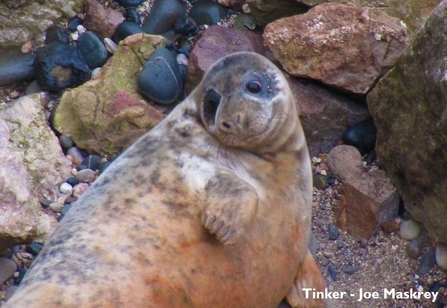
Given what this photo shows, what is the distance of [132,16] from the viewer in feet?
17.5

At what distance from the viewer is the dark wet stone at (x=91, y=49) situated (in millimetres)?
5164

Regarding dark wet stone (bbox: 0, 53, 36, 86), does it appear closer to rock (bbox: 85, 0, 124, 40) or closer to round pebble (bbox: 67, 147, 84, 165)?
rock (bbox: 85, 0, 124, 40)

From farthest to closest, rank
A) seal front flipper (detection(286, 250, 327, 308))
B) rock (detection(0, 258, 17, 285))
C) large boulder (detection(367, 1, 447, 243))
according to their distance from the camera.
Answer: rock (detection(0, 258, 17, 285)) → large boulder (detection(367, 1, 447, 243)) → seal front flipper (detection(286, 250, 327, 308))

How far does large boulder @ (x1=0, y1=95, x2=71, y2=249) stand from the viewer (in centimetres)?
399

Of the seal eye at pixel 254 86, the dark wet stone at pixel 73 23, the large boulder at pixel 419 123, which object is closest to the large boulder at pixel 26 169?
the dark wet stone at pixel 73 23

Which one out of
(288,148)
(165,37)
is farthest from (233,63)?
(165,37)

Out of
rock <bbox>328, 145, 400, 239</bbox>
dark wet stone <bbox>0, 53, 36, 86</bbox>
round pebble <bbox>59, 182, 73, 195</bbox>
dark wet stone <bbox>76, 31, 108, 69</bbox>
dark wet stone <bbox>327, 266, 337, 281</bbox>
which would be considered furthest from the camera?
dark wet stone <bbox>76, 31, 108, 69</bbox>

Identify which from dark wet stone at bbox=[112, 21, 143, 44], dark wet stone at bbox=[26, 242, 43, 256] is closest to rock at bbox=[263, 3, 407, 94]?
dark wet stone at bbox=[112, 21, 143, 44]

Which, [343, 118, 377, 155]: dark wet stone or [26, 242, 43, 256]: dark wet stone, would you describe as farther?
[343, 118, 377, 155]: dark wet stone

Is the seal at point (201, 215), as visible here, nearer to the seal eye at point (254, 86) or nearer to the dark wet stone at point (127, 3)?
the seal eye at point (254, 86)

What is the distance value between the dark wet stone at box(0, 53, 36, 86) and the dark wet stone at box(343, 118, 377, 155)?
219 centimetres

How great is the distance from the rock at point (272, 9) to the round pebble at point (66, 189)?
181cm

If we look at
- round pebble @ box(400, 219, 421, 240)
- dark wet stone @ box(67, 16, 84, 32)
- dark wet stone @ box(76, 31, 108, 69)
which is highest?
dark wet stone @ box(67, 16, 84, 32)

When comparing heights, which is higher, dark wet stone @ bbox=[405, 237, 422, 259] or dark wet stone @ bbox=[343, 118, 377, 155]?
dark wet stone @ bbox=[343, 118, 377, 155]
